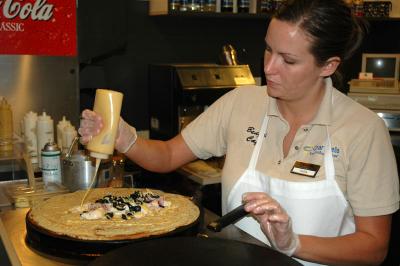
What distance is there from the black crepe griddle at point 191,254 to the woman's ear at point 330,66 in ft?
2.15

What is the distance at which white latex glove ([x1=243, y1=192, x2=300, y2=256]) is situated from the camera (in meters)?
1.15

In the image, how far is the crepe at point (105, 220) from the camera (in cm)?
121

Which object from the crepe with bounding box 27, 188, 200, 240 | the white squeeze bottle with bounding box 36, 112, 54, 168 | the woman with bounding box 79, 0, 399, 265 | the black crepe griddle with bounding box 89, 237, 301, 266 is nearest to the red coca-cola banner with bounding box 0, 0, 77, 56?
the white squeeze bottle with bounding box 36, 112, 54, 168

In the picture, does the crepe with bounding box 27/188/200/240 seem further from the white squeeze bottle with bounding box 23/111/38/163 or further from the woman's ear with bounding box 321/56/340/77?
the white squeeze bottle with bounding box 23/111/38/163

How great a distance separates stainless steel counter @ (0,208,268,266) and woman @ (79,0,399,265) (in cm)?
10

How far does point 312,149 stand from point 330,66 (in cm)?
26

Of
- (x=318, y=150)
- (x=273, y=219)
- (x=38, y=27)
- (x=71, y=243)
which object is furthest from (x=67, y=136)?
(x=273, y=219)

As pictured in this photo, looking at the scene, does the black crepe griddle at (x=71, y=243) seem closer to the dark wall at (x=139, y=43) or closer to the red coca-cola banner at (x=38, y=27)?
the red coca-cola banner at (x=38, y=27)

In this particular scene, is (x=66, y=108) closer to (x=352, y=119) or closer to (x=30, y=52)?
(x=30, y=52)

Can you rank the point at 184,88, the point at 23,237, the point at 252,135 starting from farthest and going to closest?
the point at 184,88, the point at 252,135, the point at 23,237

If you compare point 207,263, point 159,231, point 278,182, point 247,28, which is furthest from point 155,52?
point 207,263

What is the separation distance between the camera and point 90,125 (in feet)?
4.62

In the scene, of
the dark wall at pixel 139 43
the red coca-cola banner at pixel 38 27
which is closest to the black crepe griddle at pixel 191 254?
the red coca-cola banner at pixel 38 27

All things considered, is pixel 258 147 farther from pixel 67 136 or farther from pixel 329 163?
pixel 67 136
